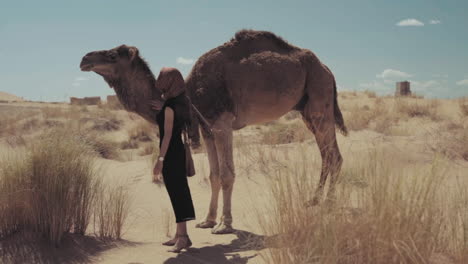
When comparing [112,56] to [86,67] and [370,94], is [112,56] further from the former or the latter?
[370,94]

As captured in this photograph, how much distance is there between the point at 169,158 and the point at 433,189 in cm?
277

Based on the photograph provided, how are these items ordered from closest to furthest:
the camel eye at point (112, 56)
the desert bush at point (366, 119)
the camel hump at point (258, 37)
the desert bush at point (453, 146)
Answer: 1. the camel eye at point (112, 56)
2. the camel hump at point (258, 37)
3. the desert bush at point (453, 146)
4. the desert bush at point (366, 119)

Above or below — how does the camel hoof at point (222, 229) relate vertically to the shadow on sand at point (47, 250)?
below

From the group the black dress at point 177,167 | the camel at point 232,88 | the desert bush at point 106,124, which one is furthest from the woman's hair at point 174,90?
A: the desert bush at point 106,124

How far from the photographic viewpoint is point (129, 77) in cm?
589

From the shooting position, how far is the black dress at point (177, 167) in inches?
194

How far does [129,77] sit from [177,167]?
1.66 metres

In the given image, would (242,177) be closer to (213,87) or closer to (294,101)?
(294,101)

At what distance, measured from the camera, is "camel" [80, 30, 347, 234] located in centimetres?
586

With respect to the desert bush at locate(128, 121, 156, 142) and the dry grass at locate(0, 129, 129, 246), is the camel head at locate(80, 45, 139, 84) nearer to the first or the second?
the dry grass at locate(0, 129, 129, 246)

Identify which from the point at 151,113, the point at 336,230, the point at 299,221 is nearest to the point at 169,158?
the point at 151,113

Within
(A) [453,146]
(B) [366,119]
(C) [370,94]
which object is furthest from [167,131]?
(C) [370,94]

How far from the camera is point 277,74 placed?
6.46 meters

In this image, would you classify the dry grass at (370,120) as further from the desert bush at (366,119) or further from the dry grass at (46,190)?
the dry grass at (46,190)
